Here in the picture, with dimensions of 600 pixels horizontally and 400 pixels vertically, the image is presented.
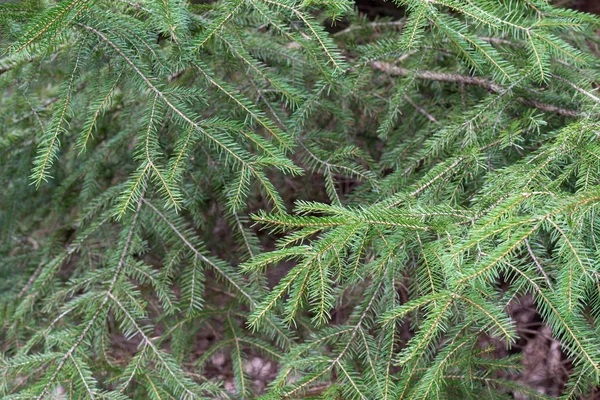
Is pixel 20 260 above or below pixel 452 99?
below

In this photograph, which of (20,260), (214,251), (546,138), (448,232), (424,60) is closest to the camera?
(448,232)

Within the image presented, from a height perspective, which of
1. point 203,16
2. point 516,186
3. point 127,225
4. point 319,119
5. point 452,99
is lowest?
point 127,225

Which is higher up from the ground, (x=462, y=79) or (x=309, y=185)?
(x=462, y=79)

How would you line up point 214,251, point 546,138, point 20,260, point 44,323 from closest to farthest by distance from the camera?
point 546,138 → point 44,323 → point 20,260 → point 214,251

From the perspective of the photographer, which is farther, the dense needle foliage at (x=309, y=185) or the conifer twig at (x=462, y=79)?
the conifer twig at (x=462, y=79)

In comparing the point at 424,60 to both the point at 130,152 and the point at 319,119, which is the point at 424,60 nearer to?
the point at 319,119

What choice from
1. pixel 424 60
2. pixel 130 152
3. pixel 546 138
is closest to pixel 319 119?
pixel 424 60

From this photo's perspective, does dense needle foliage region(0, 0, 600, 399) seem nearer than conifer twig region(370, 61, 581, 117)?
Yes

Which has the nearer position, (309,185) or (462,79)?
(462,79)
